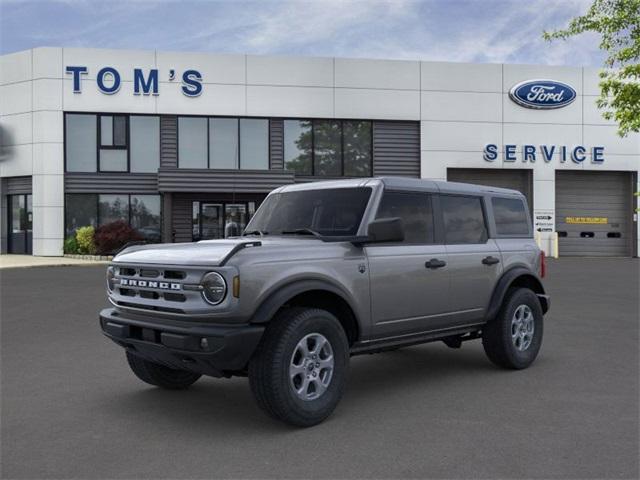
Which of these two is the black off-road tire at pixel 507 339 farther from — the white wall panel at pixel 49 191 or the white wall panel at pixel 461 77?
the white wall panel at pixel 49 191

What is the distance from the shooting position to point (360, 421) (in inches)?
186

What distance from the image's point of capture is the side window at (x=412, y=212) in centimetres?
552

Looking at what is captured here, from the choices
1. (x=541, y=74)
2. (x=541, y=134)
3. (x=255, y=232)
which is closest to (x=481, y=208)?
(x=255, y=232)

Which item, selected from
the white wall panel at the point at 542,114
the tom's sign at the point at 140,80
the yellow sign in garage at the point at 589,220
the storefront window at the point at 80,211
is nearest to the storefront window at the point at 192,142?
the tom's sign at the point at 140,80

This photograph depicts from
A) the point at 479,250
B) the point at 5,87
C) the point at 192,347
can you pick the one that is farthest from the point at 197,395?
the point at 5,87

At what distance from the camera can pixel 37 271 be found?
19.9 m

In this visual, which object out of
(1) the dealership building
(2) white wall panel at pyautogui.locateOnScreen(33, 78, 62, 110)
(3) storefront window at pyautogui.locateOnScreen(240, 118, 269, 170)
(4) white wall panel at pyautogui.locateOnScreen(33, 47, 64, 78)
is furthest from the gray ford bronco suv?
(4) white wall panel at pyautogui.locateOnScreen(33, 47, 64, 78)

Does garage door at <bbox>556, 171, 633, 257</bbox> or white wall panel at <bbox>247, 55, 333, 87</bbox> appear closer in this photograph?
white wall panel at <bbox>247, 55, 333, 87</bbox>

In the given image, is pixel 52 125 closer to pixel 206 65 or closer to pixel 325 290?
pixel 206 65

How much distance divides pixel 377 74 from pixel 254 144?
620 centimetres

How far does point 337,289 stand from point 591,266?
2083 cm

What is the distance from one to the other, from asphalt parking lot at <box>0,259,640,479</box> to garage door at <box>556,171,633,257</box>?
23.4 metres

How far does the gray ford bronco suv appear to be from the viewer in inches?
171

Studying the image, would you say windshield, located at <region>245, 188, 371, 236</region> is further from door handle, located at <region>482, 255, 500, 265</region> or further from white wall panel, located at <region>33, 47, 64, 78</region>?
white wall panel, located at <region>33, 47, 64, 78</region>
